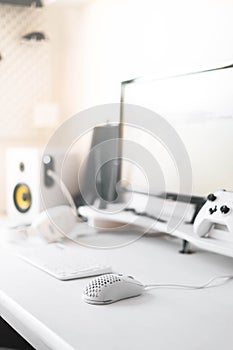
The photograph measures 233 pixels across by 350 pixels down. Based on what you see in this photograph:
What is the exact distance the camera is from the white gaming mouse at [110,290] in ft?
3.44

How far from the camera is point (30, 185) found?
2328mm

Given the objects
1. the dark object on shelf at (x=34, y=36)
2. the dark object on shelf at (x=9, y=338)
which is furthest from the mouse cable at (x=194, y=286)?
the dark object on shelf at (x=34, y=36)

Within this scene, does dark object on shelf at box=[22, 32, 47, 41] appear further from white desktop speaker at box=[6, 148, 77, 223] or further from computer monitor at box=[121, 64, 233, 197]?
computer monitor at box=[121, 64, 233, 197]

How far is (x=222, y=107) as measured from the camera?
1.53 m

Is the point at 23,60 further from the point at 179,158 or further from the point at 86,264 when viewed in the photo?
the point at 86,264

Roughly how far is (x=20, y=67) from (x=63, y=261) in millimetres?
1718

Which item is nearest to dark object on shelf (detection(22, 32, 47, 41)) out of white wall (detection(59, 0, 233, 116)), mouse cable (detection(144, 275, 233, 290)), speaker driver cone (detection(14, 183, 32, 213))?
white wall (detection(59, 0, 233, 116))

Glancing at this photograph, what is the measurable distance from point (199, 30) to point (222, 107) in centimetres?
40

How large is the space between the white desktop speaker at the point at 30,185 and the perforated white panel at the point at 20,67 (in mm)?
419

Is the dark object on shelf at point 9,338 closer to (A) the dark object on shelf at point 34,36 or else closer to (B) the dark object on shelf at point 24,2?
(A) the dark object on shelf at point 34,36

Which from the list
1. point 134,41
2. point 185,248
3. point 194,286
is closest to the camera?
point 194,286

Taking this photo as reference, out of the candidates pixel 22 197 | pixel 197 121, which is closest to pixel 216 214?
pixel 197 121

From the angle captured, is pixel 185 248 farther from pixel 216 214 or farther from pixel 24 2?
pixel 24 2

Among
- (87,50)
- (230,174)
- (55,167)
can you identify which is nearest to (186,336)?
(230,174)
